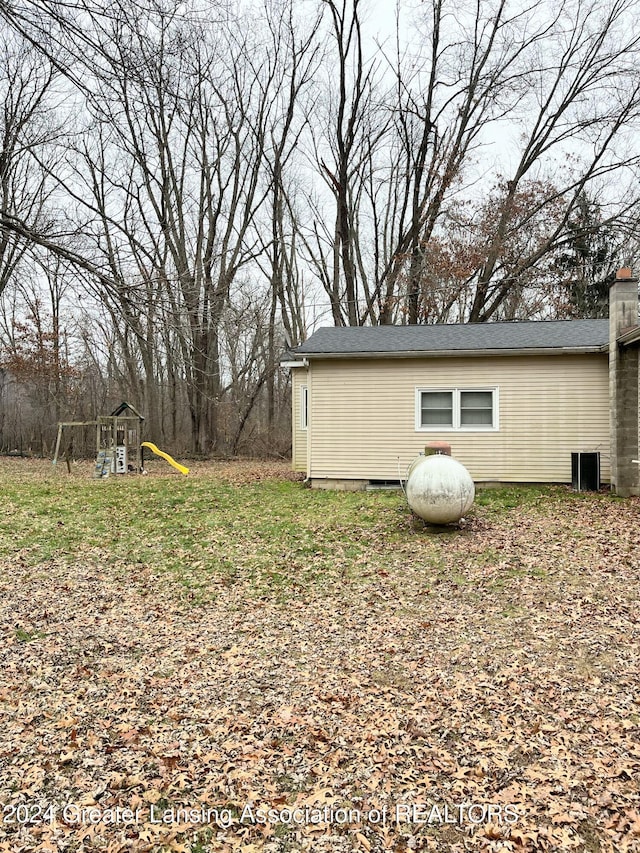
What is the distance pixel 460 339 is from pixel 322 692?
947 cm

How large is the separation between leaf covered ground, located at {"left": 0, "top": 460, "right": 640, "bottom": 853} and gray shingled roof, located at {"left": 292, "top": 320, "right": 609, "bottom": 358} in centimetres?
466

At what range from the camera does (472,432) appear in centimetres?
1154

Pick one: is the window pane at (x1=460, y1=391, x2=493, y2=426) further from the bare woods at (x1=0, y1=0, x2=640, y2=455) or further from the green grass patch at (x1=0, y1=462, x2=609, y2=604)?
the bare woods at (x1=0, y1=0, x2=640, y2=455)

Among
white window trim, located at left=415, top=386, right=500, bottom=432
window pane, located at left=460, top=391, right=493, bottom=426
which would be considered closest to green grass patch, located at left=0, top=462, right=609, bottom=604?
white window trim, located at left=415, top=386, right=500, bottom=432

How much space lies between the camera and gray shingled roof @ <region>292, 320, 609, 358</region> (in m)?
11.3

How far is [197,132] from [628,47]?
15613mm

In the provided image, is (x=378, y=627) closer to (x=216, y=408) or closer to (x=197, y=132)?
(x=216, y=408)

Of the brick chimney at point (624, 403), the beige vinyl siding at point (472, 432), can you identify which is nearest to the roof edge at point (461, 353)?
the beige vinyl siding at point (472, 432)

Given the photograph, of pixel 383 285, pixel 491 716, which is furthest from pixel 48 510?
pixel 383 285

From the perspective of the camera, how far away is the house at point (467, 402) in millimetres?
11203

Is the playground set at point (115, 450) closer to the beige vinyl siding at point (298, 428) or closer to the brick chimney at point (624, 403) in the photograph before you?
→ the beige vinyl siding at point (298, 428)

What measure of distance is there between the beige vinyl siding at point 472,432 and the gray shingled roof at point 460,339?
1.02ft

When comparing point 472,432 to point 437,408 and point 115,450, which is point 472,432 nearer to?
point 437,408

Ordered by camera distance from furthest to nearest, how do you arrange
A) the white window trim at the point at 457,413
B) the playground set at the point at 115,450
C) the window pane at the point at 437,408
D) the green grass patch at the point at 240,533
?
the playground set at the point at 115,450, the window pane at the point at 437,408, the white window trim at the point at 457,413, the green grass patch at the point at 240,533
